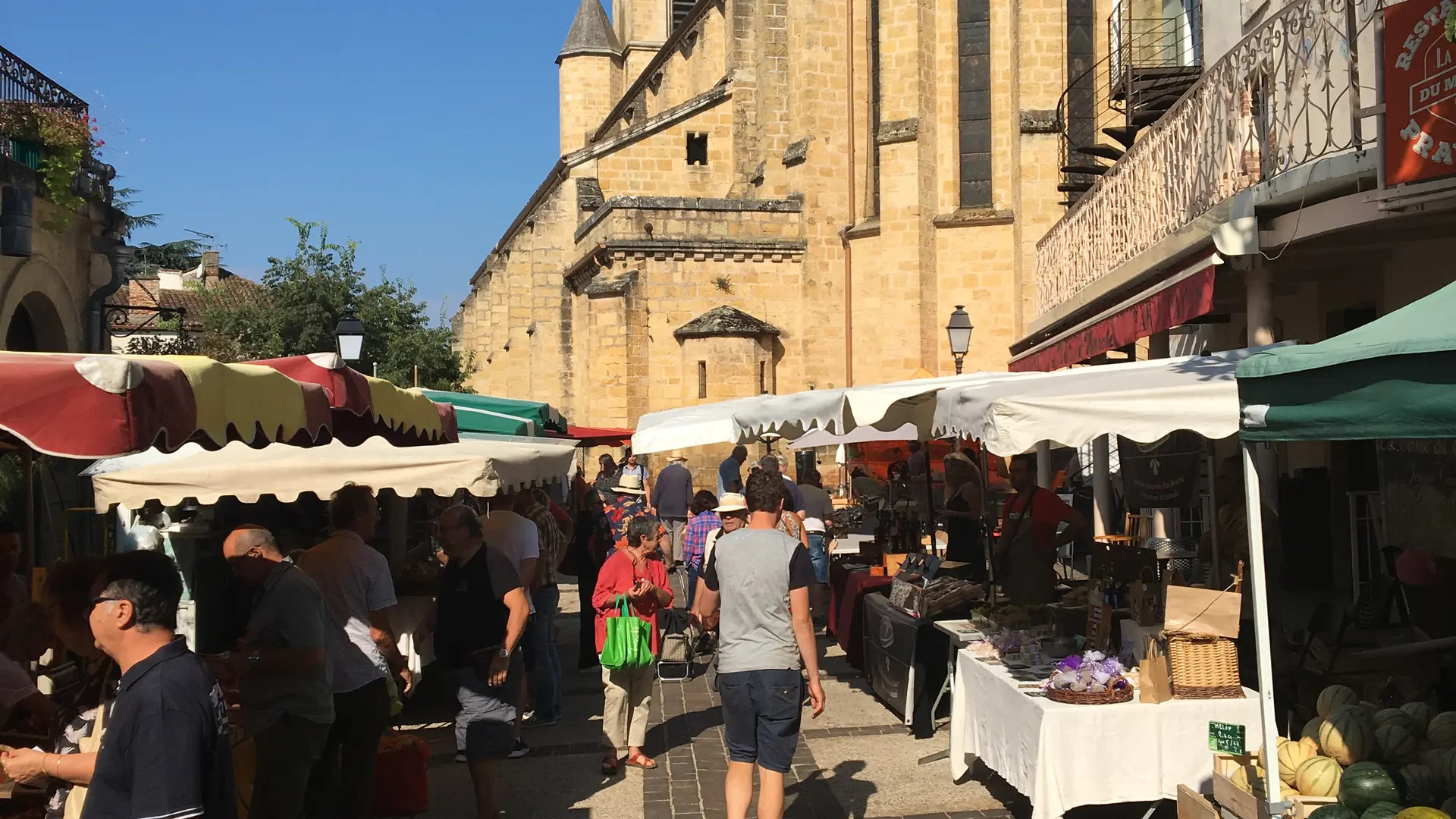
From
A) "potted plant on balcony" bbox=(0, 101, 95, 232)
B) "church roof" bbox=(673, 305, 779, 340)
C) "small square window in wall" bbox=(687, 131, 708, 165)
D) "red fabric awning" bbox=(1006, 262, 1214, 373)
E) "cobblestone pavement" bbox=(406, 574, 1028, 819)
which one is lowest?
"cobblestone pavement" bbox=(406, 574, 1028, 819)

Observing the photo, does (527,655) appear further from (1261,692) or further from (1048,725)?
(1261,692)

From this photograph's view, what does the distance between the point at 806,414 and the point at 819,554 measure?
400cm

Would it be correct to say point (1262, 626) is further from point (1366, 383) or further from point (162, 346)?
point (162, 346)

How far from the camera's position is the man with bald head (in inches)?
203

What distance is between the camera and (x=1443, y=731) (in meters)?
4.84

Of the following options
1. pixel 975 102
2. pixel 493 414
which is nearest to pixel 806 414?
pixel 493 414

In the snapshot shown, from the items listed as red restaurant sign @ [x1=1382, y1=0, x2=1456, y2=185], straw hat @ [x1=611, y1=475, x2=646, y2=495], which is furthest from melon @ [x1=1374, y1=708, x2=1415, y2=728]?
straw hat @ [x1=611, y1=475, x2=646, y2=495]

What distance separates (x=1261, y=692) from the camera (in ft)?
16.5

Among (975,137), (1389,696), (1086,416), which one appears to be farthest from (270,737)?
(975,137)

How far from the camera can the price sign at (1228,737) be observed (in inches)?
207

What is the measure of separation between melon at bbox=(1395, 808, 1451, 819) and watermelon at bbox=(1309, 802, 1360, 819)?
9.1 inches

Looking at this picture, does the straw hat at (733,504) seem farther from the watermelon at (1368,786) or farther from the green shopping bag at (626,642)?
the watermelon at (1368,786)

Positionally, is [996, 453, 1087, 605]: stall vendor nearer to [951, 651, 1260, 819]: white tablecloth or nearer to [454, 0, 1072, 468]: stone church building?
[951, 651, 1260, 819]: white tablecloth

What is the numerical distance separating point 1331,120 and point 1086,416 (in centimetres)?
363
